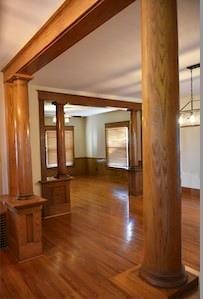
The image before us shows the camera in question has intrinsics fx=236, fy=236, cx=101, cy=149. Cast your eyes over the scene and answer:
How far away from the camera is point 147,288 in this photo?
1.21 m

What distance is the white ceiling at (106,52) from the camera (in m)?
2.03

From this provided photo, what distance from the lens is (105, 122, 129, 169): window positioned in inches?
317

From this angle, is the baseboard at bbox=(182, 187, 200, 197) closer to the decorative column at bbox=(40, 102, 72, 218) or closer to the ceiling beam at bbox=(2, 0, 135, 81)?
the decorative column at bbox=(40, 102, 72, 218)

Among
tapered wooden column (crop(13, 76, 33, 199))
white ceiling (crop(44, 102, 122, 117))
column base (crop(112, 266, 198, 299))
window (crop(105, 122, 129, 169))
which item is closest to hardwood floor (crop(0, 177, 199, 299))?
column base (crop(112, 266, 198, 299))

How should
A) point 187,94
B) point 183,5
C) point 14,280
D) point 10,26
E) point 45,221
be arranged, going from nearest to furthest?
point 183,5 < point 10,26 < point 14,280 < point 45,221 < point 187,94

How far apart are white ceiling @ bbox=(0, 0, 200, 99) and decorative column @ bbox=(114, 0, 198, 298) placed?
0.90 m

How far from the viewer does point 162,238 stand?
1.23 m

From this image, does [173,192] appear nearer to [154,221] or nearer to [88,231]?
[154,221]

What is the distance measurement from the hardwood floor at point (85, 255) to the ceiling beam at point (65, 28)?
5.60 ft

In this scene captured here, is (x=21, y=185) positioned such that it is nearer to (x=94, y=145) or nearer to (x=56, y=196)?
(x=56, y=196)

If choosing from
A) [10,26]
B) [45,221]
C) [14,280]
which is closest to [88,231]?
[45,221]

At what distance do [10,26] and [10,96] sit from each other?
1.27m

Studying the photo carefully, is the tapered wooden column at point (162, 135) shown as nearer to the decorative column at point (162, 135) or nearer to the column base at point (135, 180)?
the decorative column at point (162, 135)

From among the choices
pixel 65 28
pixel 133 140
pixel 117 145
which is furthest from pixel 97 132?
pixel 65 28
